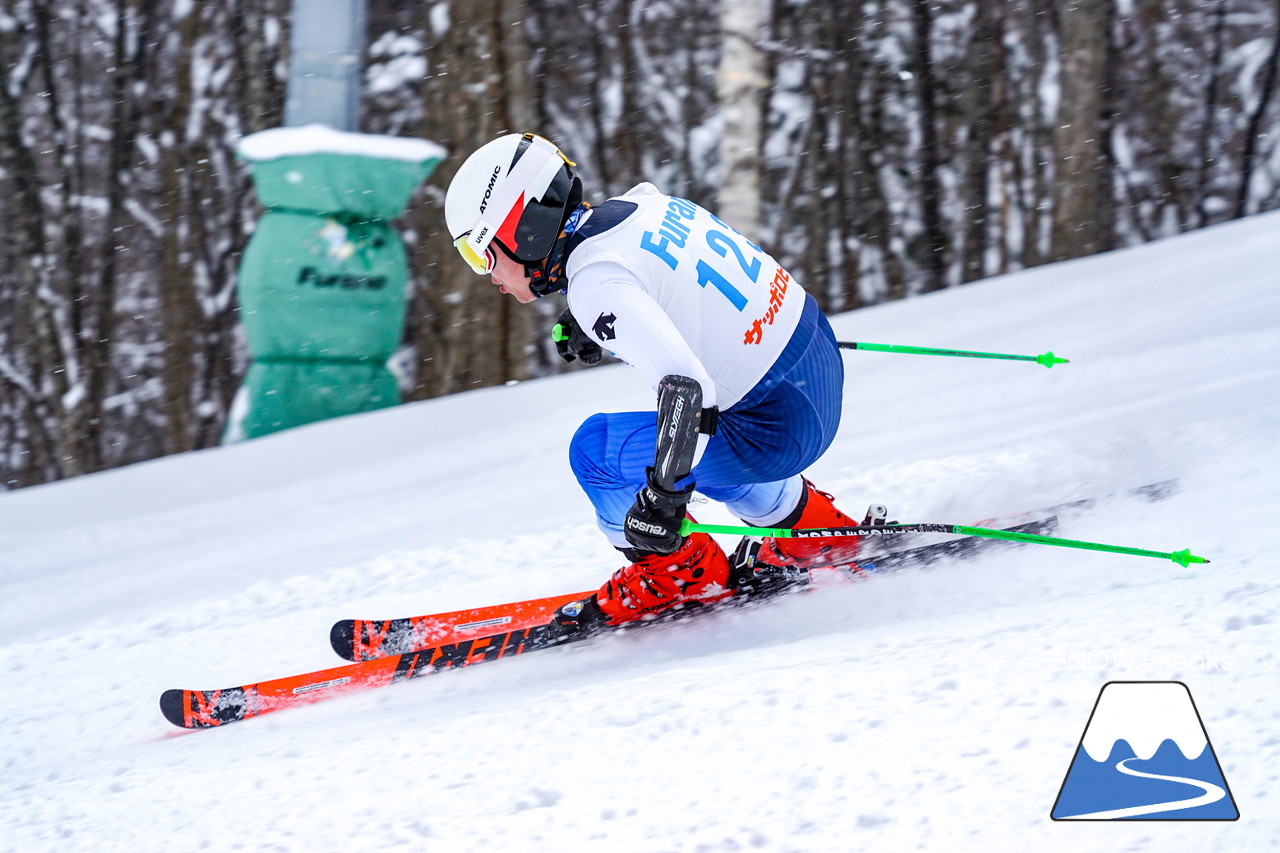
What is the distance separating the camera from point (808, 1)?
18.9ft

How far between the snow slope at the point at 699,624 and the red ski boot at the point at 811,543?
7.8 inches

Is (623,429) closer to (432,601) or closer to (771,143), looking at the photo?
(432,601)

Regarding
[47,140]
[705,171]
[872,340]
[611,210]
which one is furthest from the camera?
[705,171]

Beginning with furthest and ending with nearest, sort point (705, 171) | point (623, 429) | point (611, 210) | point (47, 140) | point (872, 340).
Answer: point (705, 171) < point (47, 140) < point (872, 340) < point (623, 429) < point (611, 210)

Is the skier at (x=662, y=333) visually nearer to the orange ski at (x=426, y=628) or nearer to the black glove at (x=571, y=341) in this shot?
the black glove at (x=571, y=341)

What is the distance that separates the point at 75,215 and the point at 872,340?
178 inches

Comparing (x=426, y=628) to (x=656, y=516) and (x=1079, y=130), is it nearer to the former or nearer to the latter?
(x=656, y=516)

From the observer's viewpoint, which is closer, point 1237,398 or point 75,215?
point 1237,398

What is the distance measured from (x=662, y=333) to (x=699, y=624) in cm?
100

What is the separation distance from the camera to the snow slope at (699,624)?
5.37 feet

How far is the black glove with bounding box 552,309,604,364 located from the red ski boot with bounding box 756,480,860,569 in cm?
76

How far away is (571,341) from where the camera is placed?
8.76ft

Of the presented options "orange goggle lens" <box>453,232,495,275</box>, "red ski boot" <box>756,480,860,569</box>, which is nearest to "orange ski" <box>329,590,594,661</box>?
"red ski boot" <box>756,480,860,569</box>

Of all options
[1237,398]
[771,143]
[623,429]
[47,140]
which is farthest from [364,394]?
[1237,398]
